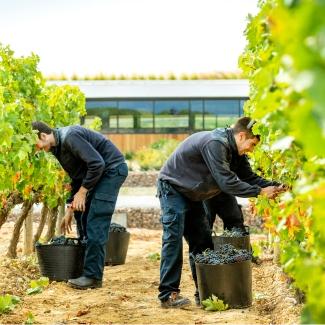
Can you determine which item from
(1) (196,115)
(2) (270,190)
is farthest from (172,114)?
(2) (270,190)

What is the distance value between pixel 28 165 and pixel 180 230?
216 cm

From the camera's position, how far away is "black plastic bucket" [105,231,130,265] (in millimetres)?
8562

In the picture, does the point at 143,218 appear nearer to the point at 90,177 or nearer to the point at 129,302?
the point at 90,177

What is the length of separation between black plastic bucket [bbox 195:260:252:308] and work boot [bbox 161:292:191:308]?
153 millimetres

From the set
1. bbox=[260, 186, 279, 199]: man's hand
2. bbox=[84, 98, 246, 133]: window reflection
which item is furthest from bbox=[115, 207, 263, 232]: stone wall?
bbox=[84, 98, 246, 133]: window reflection

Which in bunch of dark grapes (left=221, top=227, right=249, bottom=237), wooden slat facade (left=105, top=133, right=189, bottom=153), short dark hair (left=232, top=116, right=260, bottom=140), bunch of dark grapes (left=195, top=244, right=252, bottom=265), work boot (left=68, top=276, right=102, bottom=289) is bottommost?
work boot (left=68, top=276, right=102, bottom=289)

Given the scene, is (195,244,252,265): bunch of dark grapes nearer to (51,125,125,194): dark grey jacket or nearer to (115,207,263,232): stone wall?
(51,125,125,194): dark grey jacket

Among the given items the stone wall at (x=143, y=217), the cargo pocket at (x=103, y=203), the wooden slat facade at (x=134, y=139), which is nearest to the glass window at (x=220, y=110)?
the wooden slat facade at (x=134, y=139)

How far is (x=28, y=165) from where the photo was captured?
7012mm

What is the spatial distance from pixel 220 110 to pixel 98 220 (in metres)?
24.3

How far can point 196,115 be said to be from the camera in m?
30.4

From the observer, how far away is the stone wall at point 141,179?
21.3 meters

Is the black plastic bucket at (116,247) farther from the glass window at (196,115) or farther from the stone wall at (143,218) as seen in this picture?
the glass window at (196,115)

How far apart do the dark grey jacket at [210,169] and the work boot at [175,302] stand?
2.46 ft
